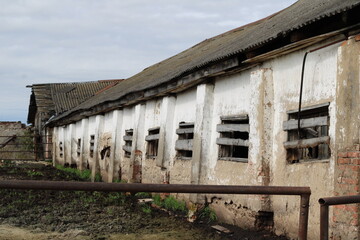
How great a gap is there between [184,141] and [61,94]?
2148 centimetres

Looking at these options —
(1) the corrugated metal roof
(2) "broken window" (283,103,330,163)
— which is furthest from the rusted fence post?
(1) the corrugated metal roof

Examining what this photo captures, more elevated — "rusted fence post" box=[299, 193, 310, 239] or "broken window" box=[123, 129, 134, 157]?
→ "broken window" box=[123, 129, 134, 157]

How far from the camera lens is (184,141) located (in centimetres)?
948

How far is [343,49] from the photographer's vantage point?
17.4 feet

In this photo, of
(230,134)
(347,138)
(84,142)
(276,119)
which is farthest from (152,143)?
(84,142)

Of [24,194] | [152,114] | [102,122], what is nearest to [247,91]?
[152,114]

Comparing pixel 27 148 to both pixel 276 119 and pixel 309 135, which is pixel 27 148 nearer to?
pixel 276 119

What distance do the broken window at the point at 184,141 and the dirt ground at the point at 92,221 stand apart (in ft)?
4.34

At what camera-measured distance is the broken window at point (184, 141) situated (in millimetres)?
9320

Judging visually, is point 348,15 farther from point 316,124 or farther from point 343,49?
point 316,124

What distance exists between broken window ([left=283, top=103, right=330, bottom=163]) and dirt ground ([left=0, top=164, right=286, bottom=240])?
116 cm

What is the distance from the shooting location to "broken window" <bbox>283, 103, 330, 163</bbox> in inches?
225

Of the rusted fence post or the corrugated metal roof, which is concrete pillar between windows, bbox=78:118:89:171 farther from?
the rusted fence post

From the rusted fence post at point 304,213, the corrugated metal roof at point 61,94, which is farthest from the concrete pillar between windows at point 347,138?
the corrugated metal roof at point 61,94
